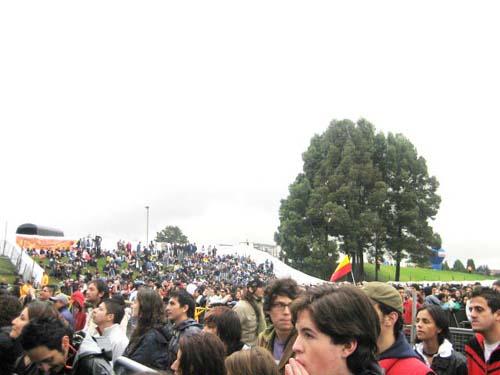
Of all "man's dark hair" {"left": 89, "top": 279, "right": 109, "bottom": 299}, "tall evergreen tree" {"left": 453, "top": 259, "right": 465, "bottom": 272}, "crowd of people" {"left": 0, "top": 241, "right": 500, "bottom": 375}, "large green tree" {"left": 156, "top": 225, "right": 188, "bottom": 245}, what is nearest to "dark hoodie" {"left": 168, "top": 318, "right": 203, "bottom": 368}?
"crowd of people" {"left": 0, "top": 241, "right": 500, "bottom": 375}

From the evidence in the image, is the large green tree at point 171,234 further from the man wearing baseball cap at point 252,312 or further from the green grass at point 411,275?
the man wearing baseball cap at point 252,312

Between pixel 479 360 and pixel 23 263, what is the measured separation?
36308 mm

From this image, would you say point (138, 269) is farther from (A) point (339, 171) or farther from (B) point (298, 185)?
(A) point (339, 171)

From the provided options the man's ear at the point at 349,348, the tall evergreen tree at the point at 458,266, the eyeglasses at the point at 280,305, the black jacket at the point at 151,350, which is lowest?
the tall evergreen tree at the point at 458,266

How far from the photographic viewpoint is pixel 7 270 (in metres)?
35.8

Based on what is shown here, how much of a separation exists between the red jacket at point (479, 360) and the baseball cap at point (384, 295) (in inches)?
64.7

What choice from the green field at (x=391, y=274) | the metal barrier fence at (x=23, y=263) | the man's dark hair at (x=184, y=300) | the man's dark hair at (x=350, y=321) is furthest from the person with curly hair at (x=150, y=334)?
the green field at (x=391, y=274)

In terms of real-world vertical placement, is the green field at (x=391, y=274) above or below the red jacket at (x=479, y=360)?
below

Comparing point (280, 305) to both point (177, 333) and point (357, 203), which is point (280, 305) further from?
point (357, 203)

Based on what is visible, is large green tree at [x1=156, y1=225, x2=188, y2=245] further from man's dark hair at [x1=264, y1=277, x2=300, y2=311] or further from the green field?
man's dark hair at [x1=264, y1=277, x2=300, y2=311]

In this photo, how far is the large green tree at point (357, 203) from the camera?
4809 cm

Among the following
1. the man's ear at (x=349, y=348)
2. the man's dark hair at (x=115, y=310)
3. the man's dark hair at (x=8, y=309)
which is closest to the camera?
the man's ear at (x=349, y=348)

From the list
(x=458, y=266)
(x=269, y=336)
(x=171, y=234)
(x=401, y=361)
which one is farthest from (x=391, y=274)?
(x=171, y=234)

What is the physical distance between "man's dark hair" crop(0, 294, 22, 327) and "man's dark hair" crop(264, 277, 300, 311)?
304cm
